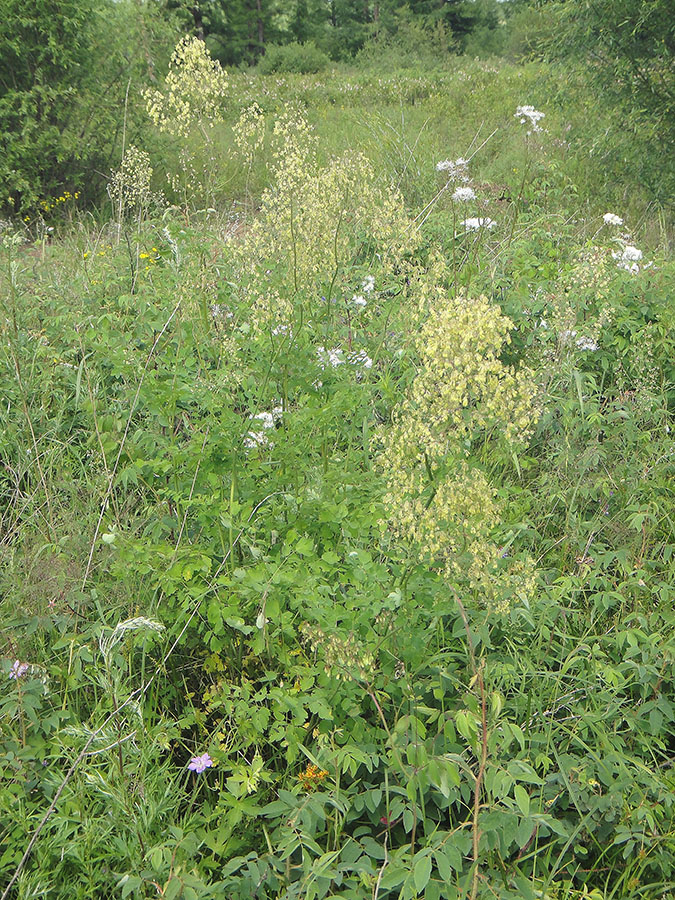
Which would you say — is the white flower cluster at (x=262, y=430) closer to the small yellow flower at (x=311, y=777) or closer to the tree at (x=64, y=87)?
the small yellow flower at (x=311, y=777)

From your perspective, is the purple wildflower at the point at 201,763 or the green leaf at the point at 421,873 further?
the purple wildflower at the point at 201,763

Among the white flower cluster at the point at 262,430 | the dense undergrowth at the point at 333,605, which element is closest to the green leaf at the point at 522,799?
the dense undergrowth at the point at 333,605

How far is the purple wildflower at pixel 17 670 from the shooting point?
2090 mm

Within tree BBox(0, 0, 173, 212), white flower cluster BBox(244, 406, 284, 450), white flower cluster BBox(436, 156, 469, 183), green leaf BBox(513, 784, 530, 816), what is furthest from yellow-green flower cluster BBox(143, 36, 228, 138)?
tree BBox(0, 0, 173, 212)

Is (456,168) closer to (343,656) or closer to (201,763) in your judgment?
(343,656)

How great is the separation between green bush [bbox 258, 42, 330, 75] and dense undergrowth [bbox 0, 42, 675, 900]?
22710mm

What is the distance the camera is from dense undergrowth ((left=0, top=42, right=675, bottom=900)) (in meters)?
1.72

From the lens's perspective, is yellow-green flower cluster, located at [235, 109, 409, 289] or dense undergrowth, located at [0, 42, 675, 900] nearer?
dense undergrowth, located at [0, 42, 675, 900]

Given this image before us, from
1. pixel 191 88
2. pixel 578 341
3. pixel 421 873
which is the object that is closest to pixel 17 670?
pixel 421 873

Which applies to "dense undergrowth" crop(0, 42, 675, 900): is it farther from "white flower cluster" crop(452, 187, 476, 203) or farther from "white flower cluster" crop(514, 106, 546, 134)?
"white flower cluster" crop(514, 106, 546, 134)

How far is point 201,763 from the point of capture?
1931 millimetres

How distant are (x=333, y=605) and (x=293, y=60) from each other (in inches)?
997

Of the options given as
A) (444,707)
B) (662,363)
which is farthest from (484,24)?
(444,707)

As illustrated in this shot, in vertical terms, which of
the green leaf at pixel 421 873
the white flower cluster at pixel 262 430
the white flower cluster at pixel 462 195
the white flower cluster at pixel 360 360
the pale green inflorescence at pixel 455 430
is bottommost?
the green leaf at pixel 421 873
